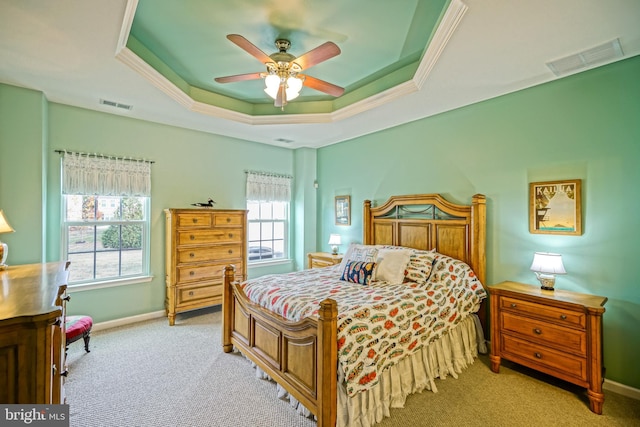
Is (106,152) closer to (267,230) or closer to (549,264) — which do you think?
(267,230)

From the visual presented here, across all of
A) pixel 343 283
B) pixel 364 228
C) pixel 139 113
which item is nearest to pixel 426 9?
pixel 343 283

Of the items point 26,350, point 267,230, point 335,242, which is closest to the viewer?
point 26,350

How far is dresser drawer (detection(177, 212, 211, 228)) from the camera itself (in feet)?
12.8

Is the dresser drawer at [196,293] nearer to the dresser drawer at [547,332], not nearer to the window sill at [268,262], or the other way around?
the window sill at [268,262]

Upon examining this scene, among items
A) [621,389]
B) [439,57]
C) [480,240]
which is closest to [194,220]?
[439,57]

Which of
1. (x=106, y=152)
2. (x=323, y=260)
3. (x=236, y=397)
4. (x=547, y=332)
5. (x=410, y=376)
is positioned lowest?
(x=236, y=397)

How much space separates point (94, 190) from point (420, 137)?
4275 mm

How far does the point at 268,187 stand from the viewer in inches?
208

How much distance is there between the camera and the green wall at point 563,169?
2.44 m

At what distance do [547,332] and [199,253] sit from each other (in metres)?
3.95

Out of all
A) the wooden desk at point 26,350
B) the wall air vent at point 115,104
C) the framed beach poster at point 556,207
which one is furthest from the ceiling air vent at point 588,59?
the wall air vent at point 115,104

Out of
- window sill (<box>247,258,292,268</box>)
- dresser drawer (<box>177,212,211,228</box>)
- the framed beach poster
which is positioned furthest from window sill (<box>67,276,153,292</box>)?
the framed beach poster

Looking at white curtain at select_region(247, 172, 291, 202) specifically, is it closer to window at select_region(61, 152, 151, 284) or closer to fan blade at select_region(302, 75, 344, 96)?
window at select_region(61, 152, 151, 284)

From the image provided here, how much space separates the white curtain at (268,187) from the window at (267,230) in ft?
0.50
